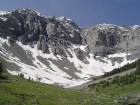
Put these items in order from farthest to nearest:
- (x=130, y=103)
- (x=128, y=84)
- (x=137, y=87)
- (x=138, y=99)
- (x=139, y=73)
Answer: (x=139, y=73)
(x=128, y=84)
(x=137, y=87)
(x=138, y=99)
(x=130, y=103)

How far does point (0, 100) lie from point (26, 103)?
14.5 ft

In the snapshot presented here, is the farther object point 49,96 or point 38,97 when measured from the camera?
point 49,96

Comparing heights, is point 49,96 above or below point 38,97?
above

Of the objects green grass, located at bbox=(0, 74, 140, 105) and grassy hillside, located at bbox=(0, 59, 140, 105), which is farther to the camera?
grassy hillside, located at bbox=(0, 59, 140, 105)

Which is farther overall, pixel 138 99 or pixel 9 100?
pixel 138 99

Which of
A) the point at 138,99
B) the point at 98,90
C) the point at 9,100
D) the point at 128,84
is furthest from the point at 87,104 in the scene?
the point at 98,90

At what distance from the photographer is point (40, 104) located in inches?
1371

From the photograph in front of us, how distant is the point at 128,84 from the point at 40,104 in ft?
177

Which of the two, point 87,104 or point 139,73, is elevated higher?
point 139,73

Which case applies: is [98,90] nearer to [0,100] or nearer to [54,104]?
[54,104]

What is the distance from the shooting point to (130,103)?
4622 centimetres

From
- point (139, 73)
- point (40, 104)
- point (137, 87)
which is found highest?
point (139, 73)

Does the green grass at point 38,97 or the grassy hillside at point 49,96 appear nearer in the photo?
the green grass at point 38,97

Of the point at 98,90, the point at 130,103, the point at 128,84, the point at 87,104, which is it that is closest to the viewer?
the point at 87,104
